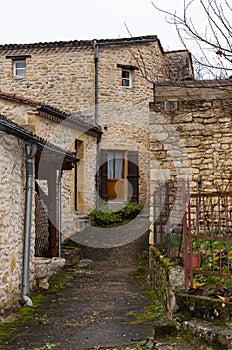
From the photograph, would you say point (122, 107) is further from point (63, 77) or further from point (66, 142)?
point (66, 142)

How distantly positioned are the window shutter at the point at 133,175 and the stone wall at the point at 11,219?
29.1 ft

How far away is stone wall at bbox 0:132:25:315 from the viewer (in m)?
6.59

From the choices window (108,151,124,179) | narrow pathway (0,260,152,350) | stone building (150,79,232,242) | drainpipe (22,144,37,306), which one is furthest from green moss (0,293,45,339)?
window (108,151,124,179)

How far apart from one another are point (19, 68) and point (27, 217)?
10.4m

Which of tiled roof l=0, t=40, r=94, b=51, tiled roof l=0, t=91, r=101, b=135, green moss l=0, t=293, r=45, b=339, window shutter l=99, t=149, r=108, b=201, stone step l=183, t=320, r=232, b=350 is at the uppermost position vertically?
tiled roof l=0, t=40, r=94, b=51

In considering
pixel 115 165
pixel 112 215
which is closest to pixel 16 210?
pixel 112 215

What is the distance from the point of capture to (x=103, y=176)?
627 inches

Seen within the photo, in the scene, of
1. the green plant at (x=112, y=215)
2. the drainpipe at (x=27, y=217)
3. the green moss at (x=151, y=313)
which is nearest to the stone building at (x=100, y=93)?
the green plant at (x=112, y=215)

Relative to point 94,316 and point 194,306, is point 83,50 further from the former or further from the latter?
point 194,306

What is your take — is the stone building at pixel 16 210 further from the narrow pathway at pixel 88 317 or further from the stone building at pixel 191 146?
the stone building at pixel 191 146

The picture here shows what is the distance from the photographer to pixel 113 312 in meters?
7.00

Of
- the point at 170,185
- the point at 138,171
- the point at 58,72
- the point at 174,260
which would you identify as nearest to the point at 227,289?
the point at 174,260

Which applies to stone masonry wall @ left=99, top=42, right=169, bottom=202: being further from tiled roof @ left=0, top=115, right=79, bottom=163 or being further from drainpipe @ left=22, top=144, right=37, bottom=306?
drainpipe @ left=22, top=144, right=37, bottom=306

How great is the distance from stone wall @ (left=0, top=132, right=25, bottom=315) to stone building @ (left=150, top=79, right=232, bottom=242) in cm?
299
